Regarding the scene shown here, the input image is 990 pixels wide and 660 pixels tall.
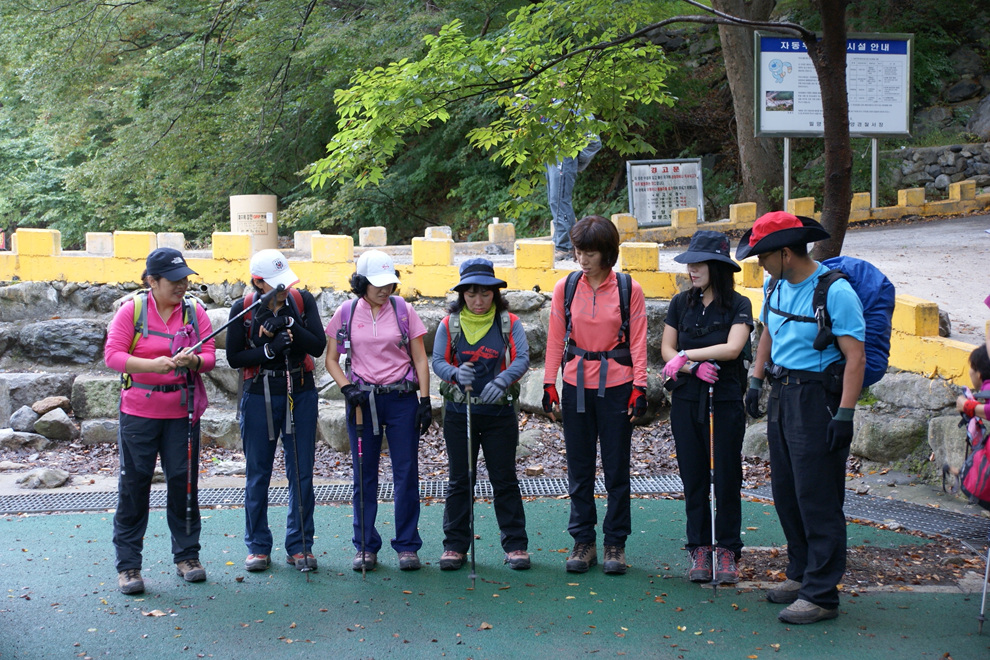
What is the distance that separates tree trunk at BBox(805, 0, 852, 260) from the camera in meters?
5.34

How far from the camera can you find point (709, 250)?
4.56 metres

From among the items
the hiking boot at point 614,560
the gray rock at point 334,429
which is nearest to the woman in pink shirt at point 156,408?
the hiking boot at point 614,560

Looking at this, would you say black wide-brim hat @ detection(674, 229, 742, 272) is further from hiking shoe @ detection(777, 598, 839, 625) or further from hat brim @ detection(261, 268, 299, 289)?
hat brim @ detection(261, 268, 299, 289)

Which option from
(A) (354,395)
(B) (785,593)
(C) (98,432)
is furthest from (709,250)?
(C) (98,432)

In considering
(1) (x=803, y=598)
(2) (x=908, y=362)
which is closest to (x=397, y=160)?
(2) (x=908, y=362)

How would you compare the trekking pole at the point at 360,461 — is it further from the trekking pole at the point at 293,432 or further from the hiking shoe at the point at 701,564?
the hiking shoe at the point at 701,564

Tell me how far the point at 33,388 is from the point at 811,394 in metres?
8.84

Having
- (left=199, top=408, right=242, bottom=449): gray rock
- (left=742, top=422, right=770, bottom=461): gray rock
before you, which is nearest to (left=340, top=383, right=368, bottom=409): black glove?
(left=742, top=422, right=770, bottom=461): gray rock

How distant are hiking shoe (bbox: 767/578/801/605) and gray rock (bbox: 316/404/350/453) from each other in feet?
16.2

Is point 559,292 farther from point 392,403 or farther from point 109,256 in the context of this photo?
point 109,256

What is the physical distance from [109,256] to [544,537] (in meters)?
7.29

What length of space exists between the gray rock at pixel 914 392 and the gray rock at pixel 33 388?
8370 millimetres

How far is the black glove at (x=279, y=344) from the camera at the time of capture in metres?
4.70

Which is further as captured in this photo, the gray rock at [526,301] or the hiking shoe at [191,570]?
the gray rock at [526,301]
